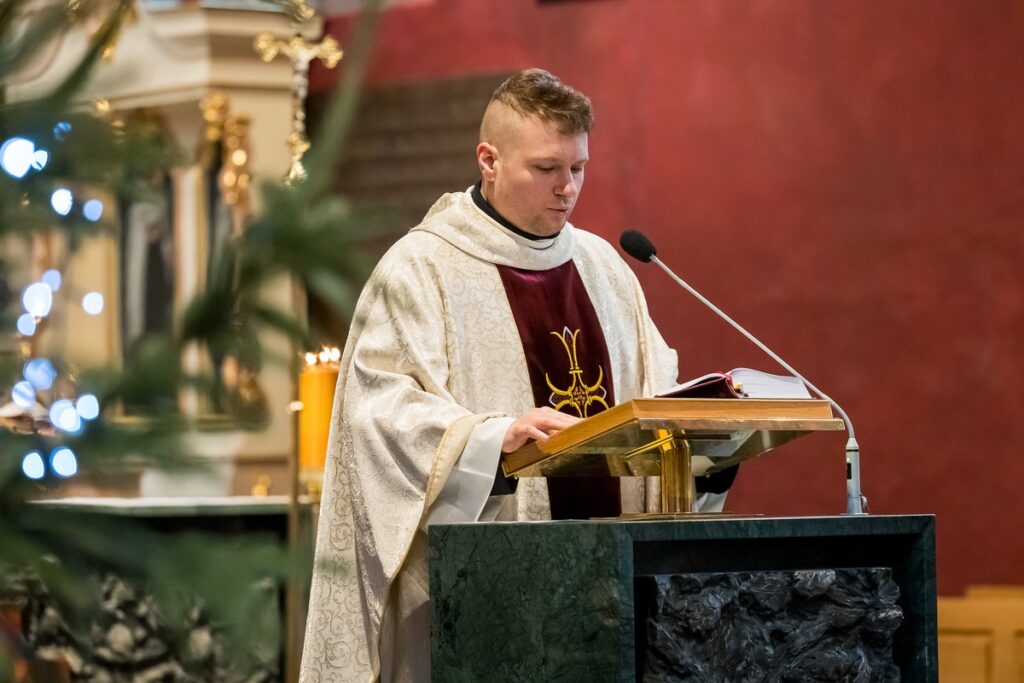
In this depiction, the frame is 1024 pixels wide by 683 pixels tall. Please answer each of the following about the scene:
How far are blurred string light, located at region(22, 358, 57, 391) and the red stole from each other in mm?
2809

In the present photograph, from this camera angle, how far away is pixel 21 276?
3.17 feet

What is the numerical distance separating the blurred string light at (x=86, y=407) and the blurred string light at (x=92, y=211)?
12 cm

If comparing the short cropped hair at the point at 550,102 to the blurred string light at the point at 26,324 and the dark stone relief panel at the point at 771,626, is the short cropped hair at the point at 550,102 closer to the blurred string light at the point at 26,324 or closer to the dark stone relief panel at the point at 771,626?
the dark stone relief panel at the point at 771,626

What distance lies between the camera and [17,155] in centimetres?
98

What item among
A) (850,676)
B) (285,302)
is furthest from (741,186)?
(285,302)

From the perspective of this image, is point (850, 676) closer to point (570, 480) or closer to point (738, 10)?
point (570, 480)

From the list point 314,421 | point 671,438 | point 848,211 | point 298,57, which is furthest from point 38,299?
point 298,57

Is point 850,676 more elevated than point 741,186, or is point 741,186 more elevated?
point 741,186

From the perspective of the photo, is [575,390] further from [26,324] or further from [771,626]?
[26,324]

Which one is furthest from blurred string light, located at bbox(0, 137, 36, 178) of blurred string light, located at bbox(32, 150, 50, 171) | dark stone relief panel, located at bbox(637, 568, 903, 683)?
dark stone relief panel, located at bbox(637, 568, 903, 683)

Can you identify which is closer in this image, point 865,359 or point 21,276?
point 21,276

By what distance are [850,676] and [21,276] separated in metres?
2.31

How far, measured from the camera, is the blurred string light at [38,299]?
993 mm

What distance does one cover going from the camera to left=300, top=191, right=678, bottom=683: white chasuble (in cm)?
340
